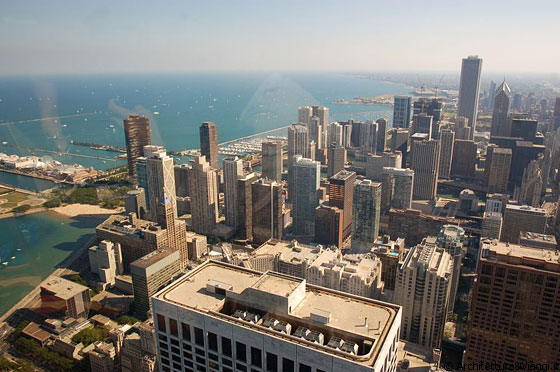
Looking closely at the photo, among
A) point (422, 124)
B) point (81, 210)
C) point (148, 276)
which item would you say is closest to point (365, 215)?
point (148, 276)

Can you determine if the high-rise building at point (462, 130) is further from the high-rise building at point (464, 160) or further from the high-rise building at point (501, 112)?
the high-rise building at point (464, 160)

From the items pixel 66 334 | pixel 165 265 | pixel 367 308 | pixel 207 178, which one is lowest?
pixel 66 334

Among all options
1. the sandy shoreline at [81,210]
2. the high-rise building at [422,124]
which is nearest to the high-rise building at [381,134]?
the high-rise building at [422,124]

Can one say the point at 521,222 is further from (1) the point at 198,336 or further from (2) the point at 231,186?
(1) the point at 198,336

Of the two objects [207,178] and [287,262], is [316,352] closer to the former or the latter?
[287,262]

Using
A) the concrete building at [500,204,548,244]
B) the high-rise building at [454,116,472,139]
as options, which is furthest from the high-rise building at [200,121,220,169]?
the high-rise building at [454,116,472,139]

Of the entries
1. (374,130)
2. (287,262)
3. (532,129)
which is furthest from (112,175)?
→ (532,129)

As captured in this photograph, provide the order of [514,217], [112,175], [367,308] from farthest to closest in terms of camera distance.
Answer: [112,175]
[514,217]
[367,308]
